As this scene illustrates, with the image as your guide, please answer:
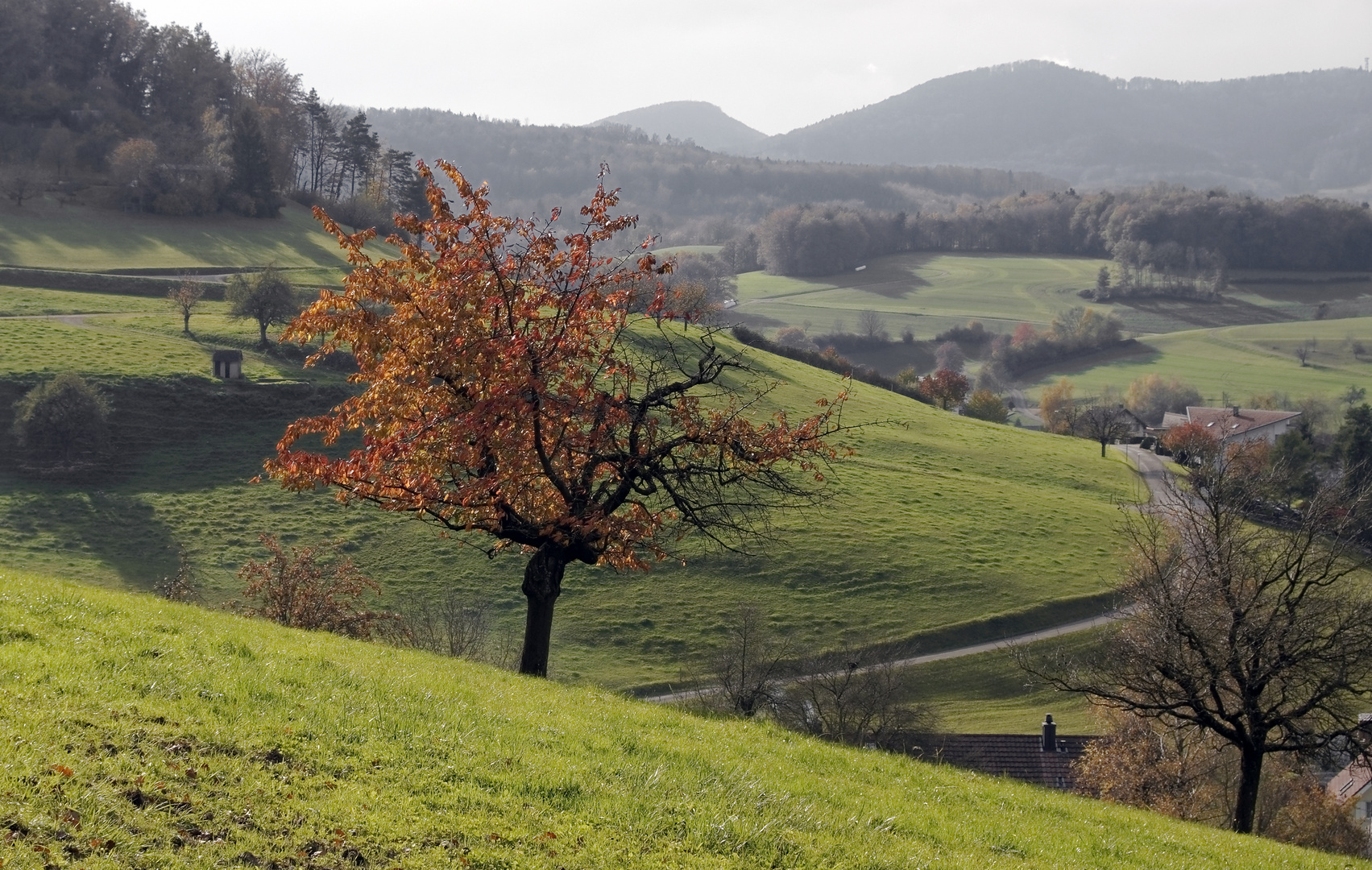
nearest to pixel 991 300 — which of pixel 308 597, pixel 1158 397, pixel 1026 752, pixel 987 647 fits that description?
pixel 1158 397

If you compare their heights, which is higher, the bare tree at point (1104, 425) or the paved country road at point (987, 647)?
the bare tree at point (1104, 425)

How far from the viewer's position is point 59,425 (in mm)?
50344

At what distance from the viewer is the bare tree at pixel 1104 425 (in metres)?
82.9

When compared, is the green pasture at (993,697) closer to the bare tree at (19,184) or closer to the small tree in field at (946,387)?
the small tree in field at (946,387)

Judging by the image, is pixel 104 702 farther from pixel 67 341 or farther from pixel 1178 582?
pixel 67 341

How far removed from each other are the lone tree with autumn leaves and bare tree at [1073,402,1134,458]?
65429 mm

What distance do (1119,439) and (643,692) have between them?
208 feet

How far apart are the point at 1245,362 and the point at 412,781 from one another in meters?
150

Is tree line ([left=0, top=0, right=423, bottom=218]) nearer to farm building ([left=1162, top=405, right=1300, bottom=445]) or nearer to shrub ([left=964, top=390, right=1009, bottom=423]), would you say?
shrub ([left=964, top=390, right=1009, bottom=423])

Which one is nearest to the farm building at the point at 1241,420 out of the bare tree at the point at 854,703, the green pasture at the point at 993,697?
the green pasture at the point at 993,697

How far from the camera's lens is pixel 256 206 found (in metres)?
106

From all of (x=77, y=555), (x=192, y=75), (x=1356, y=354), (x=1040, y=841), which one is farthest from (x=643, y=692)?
(x=1356, y=354)

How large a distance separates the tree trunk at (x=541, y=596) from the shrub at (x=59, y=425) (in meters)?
40.4

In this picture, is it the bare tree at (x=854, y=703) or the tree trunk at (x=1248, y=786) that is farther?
the bare tree at (x=854, y=703)
